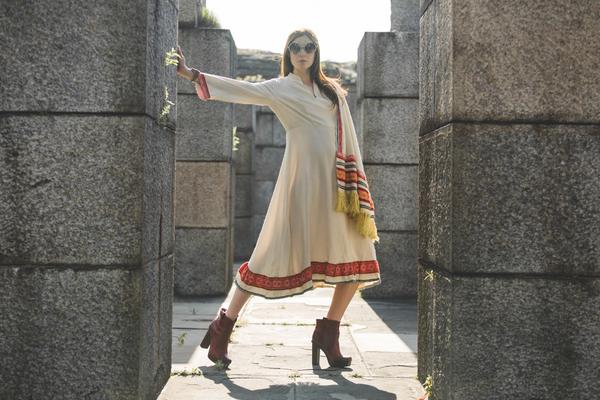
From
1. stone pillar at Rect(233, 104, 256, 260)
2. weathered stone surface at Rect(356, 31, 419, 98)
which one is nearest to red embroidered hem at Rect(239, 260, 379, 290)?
weathered stone surface at Rect(356, 31, 419, 98)

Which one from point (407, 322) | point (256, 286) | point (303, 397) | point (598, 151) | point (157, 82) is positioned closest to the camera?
point (598, 151)

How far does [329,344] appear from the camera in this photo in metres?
4.48

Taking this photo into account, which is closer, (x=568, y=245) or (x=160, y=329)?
(x=568, y=245)

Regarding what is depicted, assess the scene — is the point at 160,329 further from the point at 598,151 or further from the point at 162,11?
the point at 598,151

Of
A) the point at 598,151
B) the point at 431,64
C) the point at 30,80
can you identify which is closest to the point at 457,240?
the point at 598,151

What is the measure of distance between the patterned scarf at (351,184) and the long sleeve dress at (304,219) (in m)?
0.05

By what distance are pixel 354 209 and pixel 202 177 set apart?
3559 millimetres

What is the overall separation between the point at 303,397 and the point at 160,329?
75 cm

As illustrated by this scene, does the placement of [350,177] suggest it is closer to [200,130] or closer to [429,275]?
[429,275]

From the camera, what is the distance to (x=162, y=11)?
355cm

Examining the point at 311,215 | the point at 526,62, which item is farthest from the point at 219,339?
the point at 526,62

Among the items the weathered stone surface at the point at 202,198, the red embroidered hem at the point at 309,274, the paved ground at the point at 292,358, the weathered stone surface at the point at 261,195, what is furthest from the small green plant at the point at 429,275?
the weathered stone surface at the point at 261,195

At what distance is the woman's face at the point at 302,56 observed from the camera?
458 centimetres

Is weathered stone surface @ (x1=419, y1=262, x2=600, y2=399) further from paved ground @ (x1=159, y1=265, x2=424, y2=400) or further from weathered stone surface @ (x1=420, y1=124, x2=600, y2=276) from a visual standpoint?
paved ground @ (x1=159, y1=265, x2=424, y2=400)
